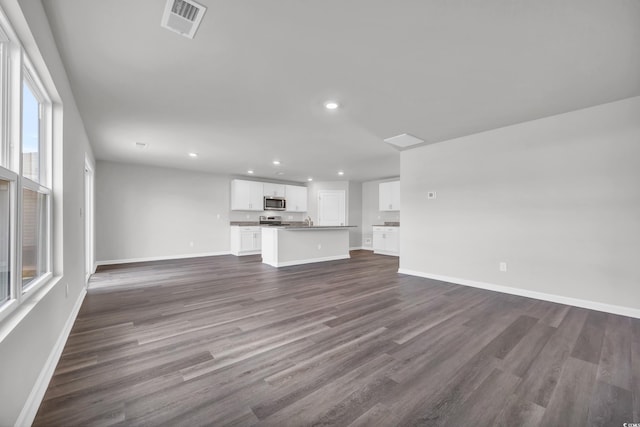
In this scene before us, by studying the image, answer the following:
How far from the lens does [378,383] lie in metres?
1.75

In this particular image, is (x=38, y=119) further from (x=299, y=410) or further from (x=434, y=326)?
(x=434, y=326)

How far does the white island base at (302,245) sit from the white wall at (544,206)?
8.32 feet

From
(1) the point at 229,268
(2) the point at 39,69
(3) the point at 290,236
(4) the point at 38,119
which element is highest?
(2) the point at 39,69

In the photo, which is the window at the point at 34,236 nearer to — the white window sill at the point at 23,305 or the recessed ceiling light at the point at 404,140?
the white window sill at the point at 23,305

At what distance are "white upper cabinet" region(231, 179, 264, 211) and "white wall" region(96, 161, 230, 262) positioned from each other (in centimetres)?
27

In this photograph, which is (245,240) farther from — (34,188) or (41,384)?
(41,384)

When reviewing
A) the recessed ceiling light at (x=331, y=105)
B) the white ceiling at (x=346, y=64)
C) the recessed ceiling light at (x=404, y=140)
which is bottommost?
the recessed ceiling light at (x=404, y=140)

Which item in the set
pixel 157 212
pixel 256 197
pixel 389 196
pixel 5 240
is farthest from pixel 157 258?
pixel 389 196

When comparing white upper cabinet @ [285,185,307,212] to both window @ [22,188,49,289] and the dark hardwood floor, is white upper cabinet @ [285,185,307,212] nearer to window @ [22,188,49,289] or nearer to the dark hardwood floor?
the dark hardwood floor

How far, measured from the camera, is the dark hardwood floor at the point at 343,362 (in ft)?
4.91

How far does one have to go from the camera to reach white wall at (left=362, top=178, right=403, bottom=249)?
9.00m

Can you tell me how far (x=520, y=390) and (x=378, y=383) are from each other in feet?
2.96

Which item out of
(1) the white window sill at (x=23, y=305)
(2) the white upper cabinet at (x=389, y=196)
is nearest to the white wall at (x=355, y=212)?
(2) the white upper cabinet at (x=389, y=196)

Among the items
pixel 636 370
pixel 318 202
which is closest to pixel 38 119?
pixel 636 370
